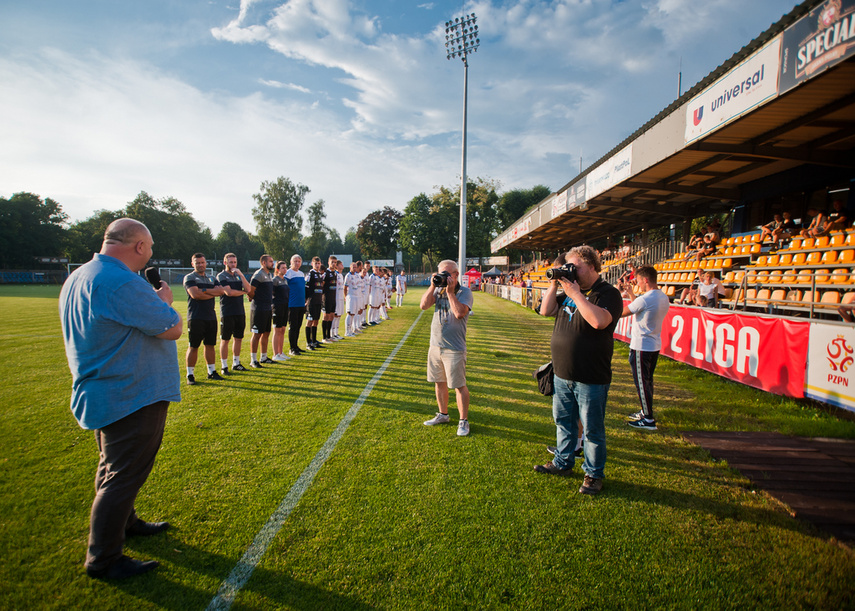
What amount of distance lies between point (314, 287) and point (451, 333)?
590 centimetres

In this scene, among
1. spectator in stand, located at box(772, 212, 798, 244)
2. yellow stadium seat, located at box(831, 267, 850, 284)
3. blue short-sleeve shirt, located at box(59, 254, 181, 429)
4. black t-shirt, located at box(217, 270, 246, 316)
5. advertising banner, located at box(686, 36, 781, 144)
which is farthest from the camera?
spectator in stand, located at box(772, 212, 798, 244)

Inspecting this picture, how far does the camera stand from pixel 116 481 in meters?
2.15

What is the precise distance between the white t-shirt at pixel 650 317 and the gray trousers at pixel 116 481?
4622 mm

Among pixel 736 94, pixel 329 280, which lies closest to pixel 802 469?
pixel 736 94

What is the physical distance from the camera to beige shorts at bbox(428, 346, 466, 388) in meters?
4.08

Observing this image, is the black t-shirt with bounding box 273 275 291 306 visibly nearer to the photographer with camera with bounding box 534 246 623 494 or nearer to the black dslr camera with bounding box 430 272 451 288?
the black dslr camera with bounding box 430 272 451 288

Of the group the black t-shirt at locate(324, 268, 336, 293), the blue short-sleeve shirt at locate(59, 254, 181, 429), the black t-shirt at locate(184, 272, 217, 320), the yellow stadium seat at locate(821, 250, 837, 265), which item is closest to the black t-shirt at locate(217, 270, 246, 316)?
the black t-shirt at locate(184, 272, 217, 320)

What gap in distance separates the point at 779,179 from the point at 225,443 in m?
14.4

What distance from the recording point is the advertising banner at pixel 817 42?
4348 millimetres

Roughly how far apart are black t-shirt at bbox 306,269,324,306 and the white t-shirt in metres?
6.94

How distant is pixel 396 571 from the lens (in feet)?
7.30

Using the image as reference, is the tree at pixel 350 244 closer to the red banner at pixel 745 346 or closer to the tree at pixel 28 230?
the tree at pixel 28 230

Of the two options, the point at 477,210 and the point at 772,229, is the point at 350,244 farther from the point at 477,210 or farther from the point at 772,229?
the point at 772,229

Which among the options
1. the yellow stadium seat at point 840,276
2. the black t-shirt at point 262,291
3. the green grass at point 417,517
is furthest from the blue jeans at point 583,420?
the yellow stadium seat at point 840,276
